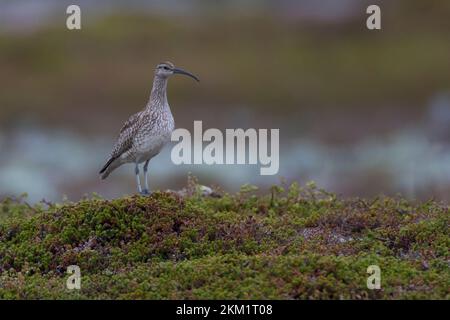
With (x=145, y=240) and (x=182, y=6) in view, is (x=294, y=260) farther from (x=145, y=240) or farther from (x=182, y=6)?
(x=182, y=6)

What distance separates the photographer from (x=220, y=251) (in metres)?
13.3

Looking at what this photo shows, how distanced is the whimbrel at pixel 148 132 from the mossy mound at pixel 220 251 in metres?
0.91

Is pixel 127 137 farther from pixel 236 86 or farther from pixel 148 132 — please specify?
pixel 236 86

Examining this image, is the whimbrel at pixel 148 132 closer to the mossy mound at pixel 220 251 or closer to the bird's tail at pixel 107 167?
the bird's tail at pixel 107 167

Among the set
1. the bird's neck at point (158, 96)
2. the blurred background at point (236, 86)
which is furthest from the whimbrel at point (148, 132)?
the blurred background at point (236, 86)

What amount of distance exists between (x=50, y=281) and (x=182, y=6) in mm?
38634

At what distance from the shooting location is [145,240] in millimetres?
13352

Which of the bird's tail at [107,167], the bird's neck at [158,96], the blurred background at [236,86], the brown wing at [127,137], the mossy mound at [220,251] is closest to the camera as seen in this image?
the mossy mound at [220,251]

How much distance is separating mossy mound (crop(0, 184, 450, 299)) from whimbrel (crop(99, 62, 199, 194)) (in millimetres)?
912

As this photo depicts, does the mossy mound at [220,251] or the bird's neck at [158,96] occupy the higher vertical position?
the bird's neck at [158,96]

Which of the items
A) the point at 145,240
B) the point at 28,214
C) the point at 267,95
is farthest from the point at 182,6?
the point at 145,240

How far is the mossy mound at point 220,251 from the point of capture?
11711mm

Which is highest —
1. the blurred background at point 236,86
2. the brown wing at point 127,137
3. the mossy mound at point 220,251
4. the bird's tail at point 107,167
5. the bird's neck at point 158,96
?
the blurred background at point 236,86
